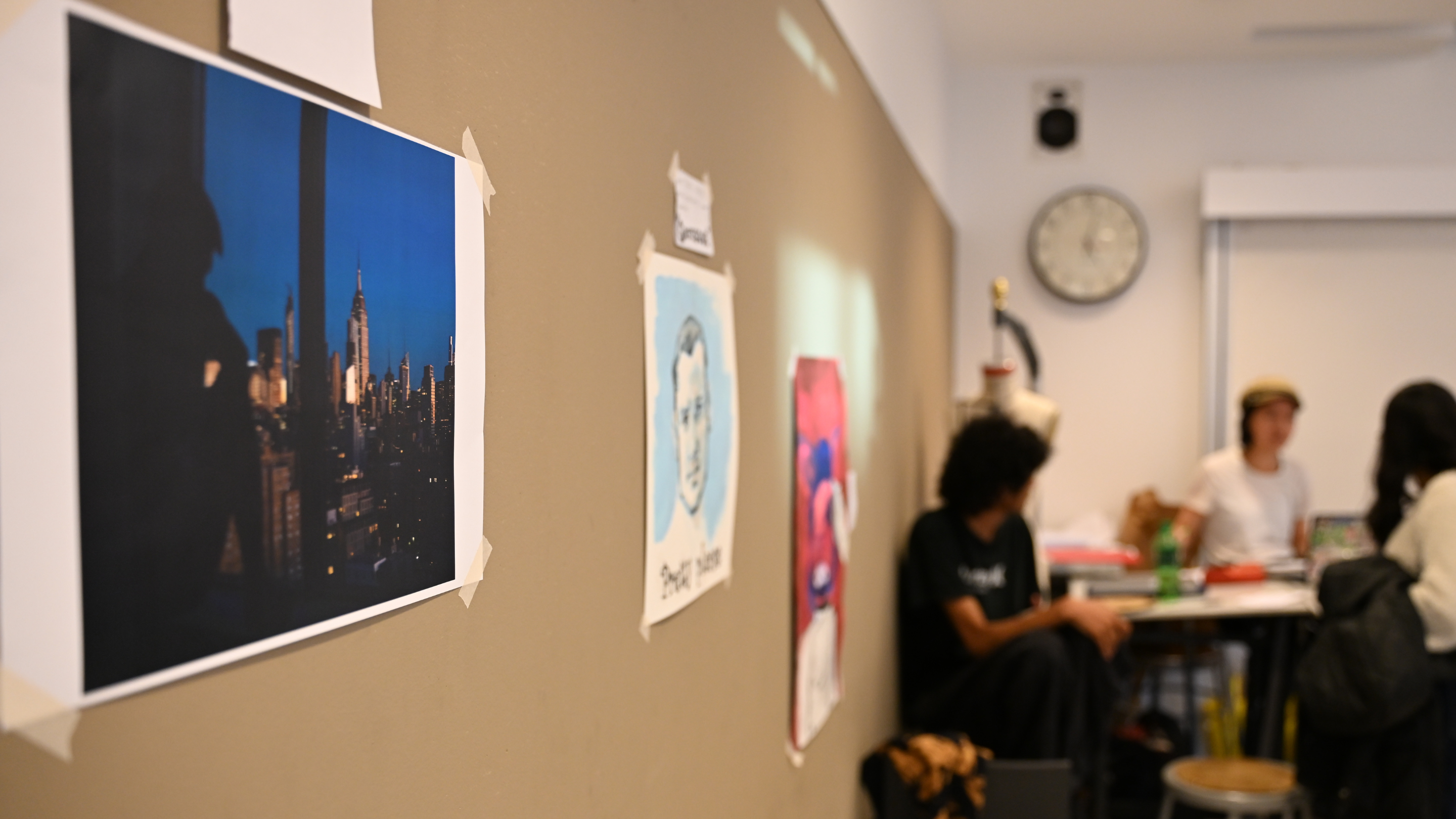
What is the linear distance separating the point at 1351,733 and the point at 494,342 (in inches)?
103

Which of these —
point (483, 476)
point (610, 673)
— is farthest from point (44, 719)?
point (610, 673)

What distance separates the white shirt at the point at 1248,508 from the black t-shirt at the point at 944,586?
4.54ft

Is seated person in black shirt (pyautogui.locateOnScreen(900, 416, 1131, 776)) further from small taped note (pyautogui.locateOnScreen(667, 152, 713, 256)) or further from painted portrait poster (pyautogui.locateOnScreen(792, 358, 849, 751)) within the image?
small taped note (pyautogui.locateOnScreen(667, 152, 713, 256))

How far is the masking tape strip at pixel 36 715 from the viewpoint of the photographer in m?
0.40

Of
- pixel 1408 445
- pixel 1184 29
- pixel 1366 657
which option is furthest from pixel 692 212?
pixel 1184 29

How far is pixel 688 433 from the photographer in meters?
1.14

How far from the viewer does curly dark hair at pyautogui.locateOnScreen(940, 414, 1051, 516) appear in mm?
2881

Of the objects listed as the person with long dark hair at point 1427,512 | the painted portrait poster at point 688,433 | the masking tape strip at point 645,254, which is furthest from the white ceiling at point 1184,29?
the masking tape strip at point 645,254

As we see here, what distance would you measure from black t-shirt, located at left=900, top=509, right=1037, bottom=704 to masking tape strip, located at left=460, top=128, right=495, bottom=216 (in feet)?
7.41

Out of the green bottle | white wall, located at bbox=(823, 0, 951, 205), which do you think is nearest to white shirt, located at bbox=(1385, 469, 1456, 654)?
the green bottle

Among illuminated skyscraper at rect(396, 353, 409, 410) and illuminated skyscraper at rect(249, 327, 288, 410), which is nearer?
illuminated skyscraper at rect(249, 327, 288, 410)

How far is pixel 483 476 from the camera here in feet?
2.33

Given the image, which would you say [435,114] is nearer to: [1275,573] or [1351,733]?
[1351,733]

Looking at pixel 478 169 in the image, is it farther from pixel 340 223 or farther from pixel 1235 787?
pixel 1235 787
